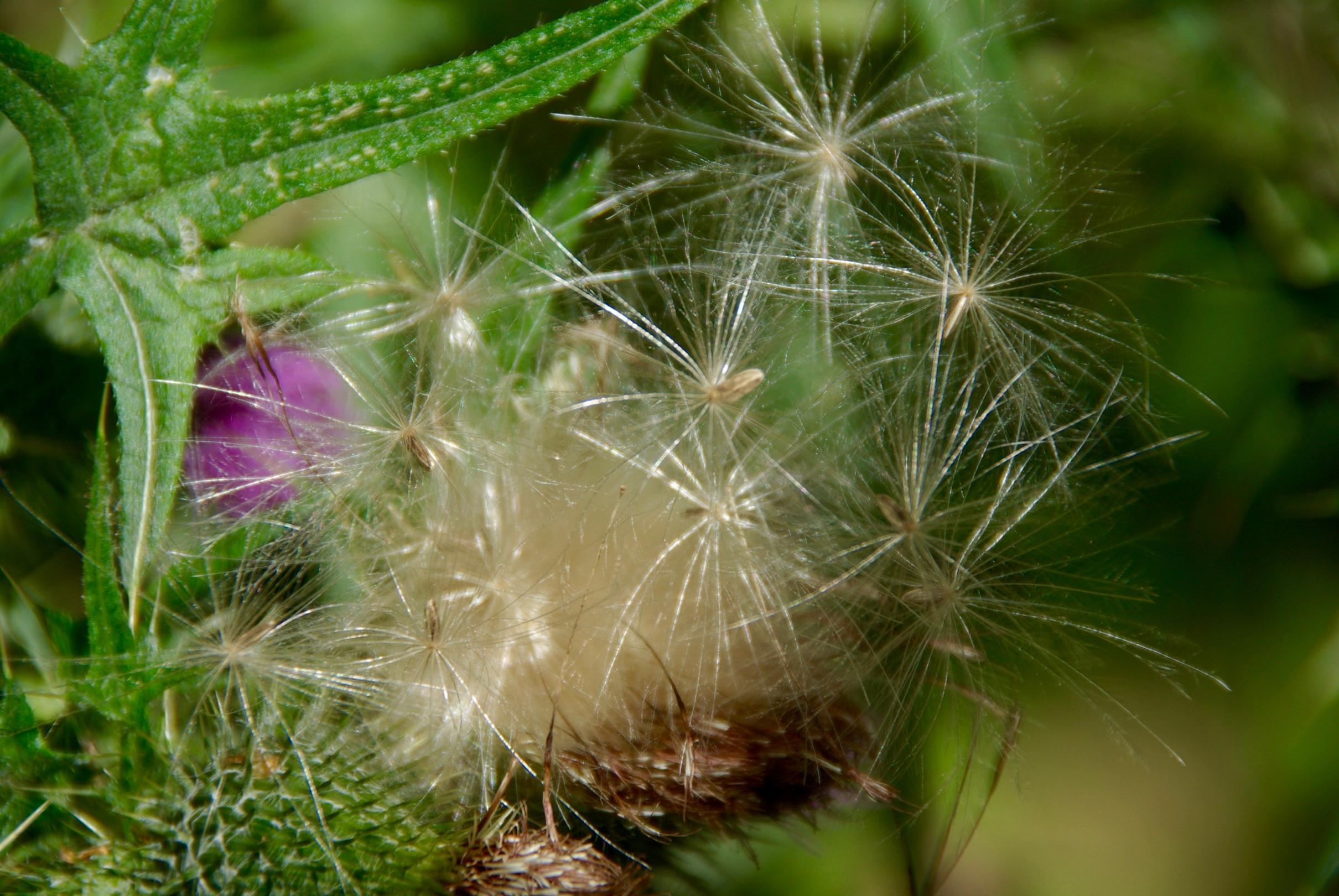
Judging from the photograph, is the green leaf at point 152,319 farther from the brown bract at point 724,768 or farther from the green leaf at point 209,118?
the brown bract at point 724,768

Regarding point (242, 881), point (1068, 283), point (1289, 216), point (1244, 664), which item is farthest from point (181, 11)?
point (1244, 664)

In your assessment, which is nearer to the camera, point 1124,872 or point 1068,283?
point 1068,283

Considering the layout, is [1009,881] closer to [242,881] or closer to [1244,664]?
[1244,664]

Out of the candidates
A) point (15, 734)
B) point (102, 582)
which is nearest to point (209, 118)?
point (102, 582)

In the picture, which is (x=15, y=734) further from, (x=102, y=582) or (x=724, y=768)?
(x=724, y=768)

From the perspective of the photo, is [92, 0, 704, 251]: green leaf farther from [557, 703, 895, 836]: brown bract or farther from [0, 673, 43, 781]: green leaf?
[557, 703, 895, 836]: brown bract

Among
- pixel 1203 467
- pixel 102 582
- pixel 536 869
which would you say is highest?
pixel 1203 467

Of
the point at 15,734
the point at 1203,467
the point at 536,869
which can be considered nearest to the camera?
the point at 536,869

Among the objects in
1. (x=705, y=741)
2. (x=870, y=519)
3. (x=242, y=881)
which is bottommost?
(x=242, y=881)
